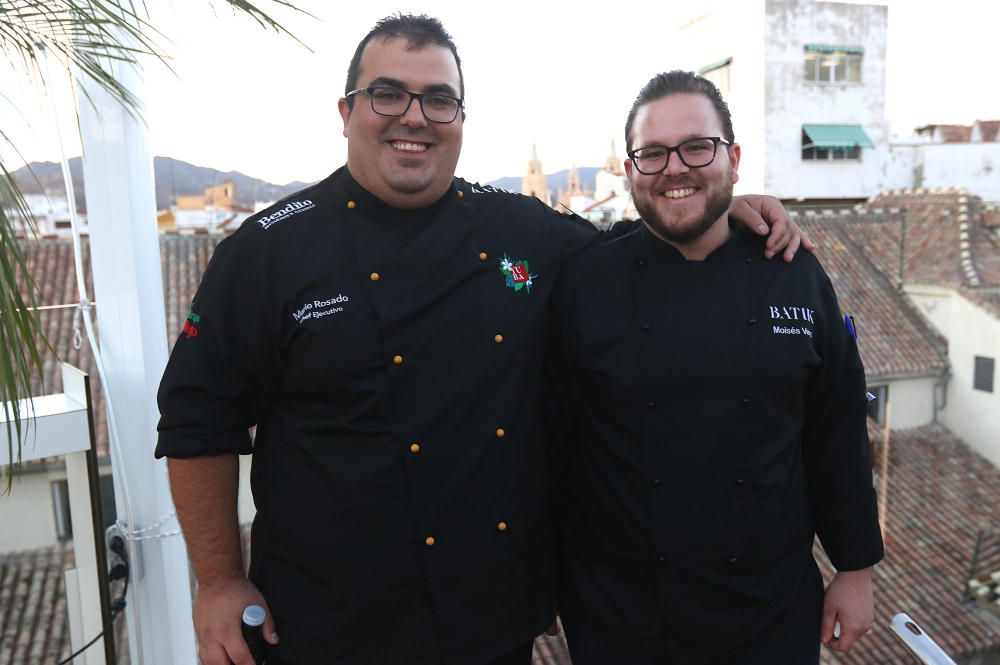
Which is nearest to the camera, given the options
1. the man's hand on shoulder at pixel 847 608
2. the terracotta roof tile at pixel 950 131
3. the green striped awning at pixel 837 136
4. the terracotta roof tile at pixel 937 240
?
the man's hand on shoulder at pixel 847 608

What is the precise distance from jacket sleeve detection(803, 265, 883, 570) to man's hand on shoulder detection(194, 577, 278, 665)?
1.35 m

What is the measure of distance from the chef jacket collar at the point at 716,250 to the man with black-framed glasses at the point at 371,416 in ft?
1.15

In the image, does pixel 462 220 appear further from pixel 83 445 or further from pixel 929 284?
pixel 929 284

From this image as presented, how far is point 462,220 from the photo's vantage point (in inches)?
79.4

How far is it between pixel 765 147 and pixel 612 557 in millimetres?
24757

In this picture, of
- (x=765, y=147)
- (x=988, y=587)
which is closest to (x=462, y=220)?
(x=988, y=587)

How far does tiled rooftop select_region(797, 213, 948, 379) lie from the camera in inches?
599

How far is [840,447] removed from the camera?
2.00m

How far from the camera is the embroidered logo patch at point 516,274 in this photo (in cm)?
200

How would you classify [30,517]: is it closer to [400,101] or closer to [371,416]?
[371,416]

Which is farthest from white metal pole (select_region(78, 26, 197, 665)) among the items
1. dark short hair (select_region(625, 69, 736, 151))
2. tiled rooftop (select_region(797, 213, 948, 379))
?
tiled rooftop (select_region(797, 213, 948, 379))

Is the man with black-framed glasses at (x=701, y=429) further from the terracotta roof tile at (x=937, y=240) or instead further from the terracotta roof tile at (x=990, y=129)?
the terracotta roof tile at (x=990, y=129)

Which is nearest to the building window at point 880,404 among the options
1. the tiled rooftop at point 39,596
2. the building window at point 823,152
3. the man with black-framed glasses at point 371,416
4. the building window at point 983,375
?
the building window at point 983,375

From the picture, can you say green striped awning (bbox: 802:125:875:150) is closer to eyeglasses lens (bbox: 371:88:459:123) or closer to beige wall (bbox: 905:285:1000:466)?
beige wall (bbox: 905:285:1000:466)
